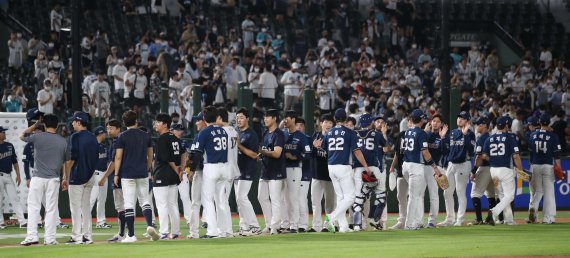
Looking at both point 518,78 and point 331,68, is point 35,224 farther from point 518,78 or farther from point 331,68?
point 518,78

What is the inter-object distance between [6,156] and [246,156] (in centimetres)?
539

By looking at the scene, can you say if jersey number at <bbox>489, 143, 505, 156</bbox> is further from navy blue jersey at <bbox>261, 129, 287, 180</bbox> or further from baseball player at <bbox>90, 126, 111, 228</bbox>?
baseball player at <bbox>90, 126, 111, 228</bbox>

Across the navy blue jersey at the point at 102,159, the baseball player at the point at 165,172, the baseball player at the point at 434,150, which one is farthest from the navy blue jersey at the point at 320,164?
the navy blue jersey at the point at 102,159

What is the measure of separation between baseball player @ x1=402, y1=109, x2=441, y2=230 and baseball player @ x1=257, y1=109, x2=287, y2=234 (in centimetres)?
231

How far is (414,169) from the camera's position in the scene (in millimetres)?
21484

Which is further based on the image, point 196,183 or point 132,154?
point 196,183

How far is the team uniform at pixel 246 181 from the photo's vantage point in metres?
20.5

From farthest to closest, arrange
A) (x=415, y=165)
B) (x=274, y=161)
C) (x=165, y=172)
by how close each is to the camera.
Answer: (x=415, y=165) → (x=274, y=161) → (x=165, y=172)

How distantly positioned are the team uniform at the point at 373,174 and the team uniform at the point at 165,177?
334cm

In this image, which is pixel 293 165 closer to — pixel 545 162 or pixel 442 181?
pixel 442 181

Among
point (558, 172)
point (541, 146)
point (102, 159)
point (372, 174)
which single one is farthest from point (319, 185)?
point (558, 172)

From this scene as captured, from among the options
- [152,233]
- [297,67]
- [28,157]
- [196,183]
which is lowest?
[152,233]

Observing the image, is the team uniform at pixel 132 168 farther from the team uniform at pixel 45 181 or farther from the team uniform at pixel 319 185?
the team uniform at pixel 319 185

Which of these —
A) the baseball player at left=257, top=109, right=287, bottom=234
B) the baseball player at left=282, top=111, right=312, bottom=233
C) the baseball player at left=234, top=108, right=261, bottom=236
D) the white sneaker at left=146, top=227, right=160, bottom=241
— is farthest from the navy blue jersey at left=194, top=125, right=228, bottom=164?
the baseball player at left=282, top=111, right=312, bottom=233
